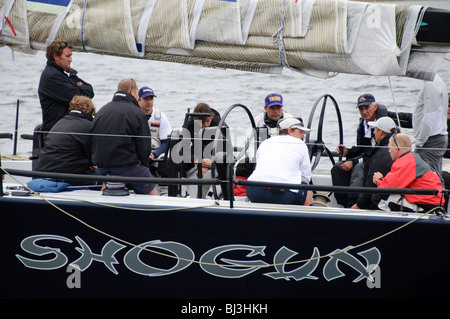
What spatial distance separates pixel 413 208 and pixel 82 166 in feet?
8.85

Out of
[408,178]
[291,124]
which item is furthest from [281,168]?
[408,178]

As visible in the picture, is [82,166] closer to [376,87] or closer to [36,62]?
[376,87]

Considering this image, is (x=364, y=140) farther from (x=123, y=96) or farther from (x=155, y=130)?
(x=123, y=96)

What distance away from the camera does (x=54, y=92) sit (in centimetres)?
582

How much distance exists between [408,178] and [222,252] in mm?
1556

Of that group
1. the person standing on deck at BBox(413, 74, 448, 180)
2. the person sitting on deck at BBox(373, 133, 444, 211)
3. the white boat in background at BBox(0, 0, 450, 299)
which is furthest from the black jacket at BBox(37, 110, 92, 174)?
the person standing on deck at BBox(413, 74, 448, 180)

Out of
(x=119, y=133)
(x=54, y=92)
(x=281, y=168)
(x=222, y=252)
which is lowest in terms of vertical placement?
(x=222, y=252)

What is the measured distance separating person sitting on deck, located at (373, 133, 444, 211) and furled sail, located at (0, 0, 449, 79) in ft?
1.96

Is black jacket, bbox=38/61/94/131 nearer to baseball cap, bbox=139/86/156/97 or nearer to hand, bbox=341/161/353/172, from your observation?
baseball cap, bbox=139/86/156/97

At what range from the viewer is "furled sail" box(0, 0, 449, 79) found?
520 cm

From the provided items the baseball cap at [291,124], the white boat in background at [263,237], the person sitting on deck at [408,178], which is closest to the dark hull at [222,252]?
the white boat in background at [263,237]

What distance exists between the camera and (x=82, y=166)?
5449 mm

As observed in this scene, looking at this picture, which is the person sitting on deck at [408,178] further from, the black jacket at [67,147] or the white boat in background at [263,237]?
the black jacket at [67,147]
